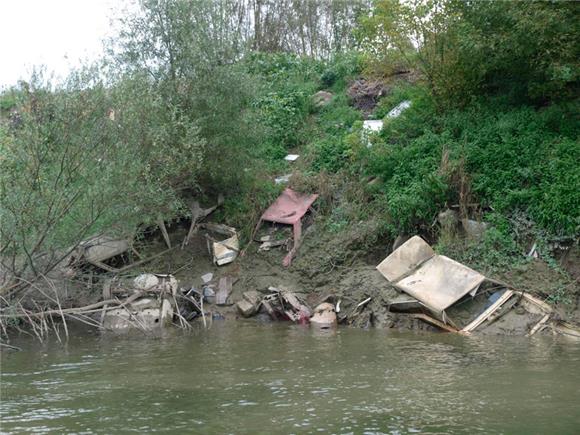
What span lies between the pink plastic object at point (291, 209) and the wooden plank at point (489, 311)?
590cm

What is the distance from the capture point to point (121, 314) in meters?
15.9

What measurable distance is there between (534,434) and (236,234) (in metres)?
12.7

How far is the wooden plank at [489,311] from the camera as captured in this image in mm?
14484

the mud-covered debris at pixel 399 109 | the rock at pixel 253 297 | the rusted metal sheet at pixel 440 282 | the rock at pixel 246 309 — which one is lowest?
the rock at pixel 246 309

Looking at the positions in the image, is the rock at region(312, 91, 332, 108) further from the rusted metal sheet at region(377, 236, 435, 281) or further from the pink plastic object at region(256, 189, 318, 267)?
the rusted metal sheet at region(377, 236, 435, 281)

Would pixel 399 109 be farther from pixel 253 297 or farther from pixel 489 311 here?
pixel 489 311

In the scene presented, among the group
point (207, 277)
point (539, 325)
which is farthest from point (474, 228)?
point (207, 277)

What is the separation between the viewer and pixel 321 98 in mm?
26359

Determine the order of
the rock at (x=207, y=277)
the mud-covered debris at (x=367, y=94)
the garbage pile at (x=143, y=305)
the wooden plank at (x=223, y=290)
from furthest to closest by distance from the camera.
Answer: the mud-covered debris at (x=367, y=94) → the rock at (x=207, y=277) → the wooden plank at (x=223, y=290) → the garbage pile at (x=143, y=305)

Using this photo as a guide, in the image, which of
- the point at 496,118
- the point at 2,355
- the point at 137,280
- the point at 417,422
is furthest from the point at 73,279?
the point at 496,118

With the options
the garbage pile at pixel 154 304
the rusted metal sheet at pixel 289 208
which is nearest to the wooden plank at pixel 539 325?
the garbage pile at pixel 154 304

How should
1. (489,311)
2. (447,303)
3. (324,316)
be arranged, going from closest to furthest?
(447,303) < (489,311) < (324,316)

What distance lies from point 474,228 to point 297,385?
777 centimetres

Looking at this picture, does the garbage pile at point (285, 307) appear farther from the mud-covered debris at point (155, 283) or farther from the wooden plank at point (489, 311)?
the wooden plank at point (489, 311)
